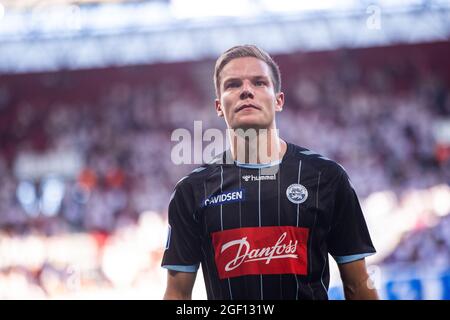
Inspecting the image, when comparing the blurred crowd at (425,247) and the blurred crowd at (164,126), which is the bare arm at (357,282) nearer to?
the blurred crowd at (425,247)

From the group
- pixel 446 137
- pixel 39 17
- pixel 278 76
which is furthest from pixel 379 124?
A: pixel 278 76

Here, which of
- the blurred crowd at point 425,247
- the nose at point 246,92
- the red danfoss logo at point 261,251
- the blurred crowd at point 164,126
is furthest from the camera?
the blurred crowd at point 164,126

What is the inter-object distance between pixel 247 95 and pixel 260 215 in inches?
20.7

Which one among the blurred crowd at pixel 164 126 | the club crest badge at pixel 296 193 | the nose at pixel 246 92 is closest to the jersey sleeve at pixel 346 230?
the club crest badge at pixel 296 193

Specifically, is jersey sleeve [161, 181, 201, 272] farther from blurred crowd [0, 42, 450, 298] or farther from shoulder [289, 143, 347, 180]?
blurred crowd [0, 42, 450, 298]

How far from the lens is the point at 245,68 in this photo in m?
2.77

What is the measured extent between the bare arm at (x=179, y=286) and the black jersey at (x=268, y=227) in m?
0.03

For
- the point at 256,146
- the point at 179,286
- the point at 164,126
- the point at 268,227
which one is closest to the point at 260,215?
the point at 268,227

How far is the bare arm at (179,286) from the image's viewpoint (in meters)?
2.75

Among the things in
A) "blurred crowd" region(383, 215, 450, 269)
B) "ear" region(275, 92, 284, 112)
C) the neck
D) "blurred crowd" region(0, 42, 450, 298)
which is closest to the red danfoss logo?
the neck

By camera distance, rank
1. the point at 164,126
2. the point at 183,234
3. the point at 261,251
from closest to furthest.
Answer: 1. the point at 261,251
2. the point at 183,234
3. the point at 164,126

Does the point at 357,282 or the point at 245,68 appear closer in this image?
the point at 357,282

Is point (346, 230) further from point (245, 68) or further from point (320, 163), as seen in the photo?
point (245, 68)
